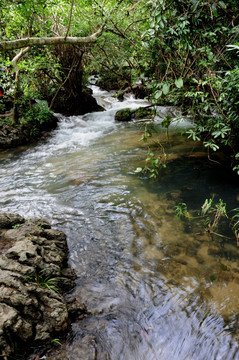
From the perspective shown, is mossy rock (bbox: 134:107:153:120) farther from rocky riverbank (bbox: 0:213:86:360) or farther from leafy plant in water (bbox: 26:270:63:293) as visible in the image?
leafy plant in water (bbox: 26:270:63:293)

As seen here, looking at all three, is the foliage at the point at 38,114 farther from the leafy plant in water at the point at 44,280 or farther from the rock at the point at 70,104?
the leafy plant in water at the point at 44,280

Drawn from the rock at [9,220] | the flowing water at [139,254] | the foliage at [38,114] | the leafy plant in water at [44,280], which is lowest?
the flowing water at [139,254]

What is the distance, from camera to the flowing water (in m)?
2.17

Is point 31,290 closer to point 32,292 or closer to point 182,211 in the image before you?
point 32,292

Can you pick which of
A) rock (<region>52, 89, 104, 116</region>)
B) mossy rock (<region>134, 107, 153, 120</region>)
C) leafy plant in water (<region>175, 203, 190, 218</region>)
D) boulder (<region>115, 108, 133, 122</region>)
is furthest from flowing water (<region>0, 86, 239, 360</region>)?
rock (<region>52, 89, 104, 116</region>)

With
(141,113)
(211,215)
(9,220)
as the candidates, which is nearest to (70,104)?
(141,113)

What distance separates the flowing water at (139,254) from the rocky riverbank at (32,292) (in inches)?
6.8

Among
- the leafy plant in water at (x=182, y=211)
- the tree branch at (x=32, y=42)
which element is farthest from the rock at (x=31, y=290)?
the tree branch at (x=32, y=42)

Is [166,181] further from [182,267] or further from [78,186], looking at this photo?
[182,267]

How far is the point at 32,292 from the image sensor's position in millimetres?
2277

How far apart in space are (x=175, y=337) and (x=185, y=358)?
179 mm

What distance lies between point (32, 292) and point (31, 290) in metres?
0.02

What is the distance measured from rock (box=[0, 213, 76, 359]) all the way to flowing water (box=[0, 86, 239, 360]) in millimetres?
206

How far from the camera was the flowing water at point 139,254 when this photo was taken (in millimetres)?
2174
